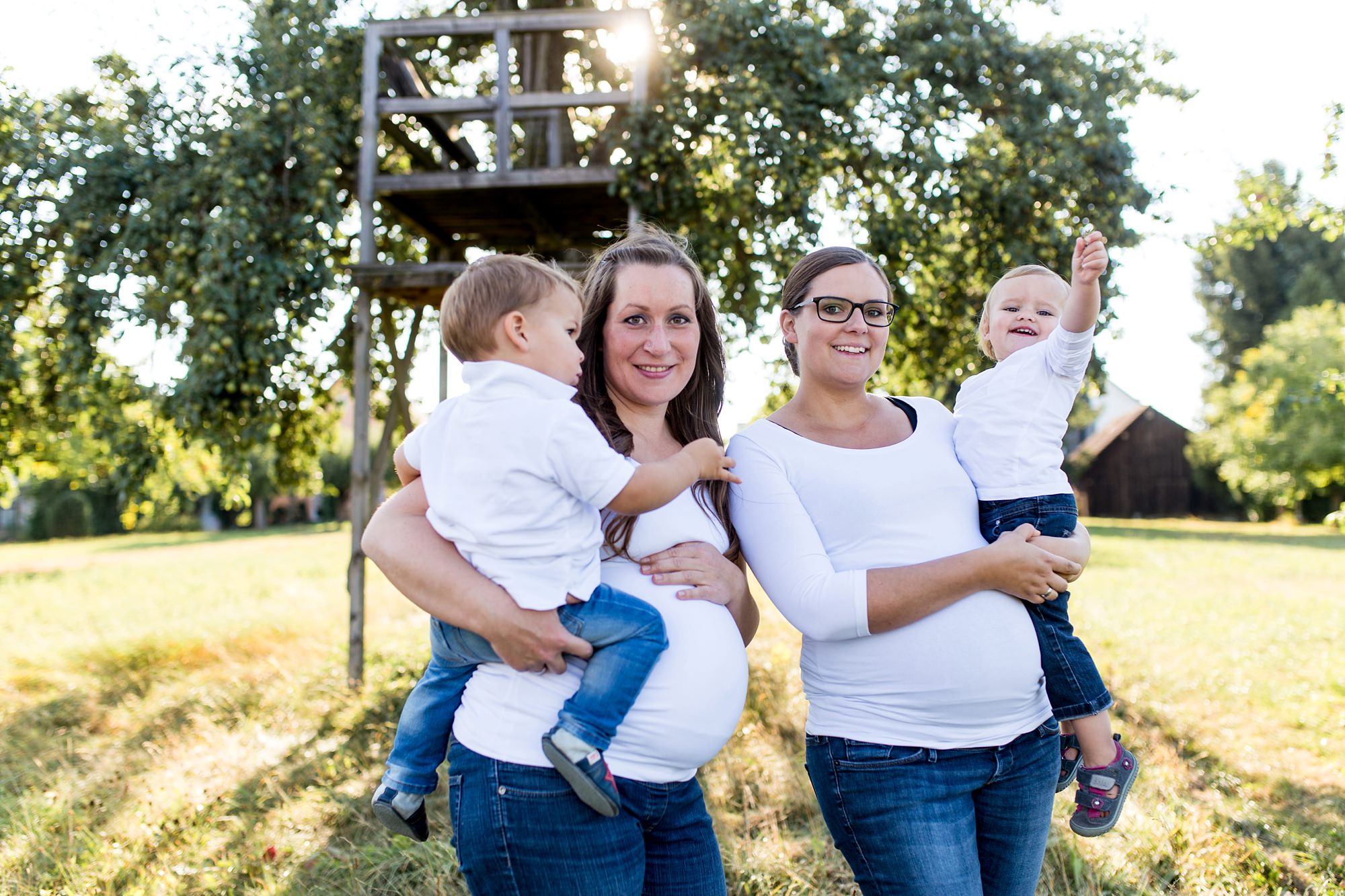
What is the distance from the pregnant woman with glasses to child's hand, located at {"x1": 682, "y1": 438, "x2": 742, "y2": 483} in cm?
14

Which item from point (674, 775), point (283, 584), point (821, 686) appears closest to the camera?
point (674, 775)

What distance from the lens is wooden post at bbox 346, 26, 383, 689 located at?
6723 millimetres

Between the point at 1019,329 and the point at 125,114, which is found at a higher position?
the point at 125,114

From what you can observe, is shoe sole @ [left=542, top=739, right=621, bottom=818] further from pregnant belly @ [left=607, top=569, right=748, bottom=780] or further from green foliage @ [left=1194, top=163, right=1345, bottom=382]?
green foliage @ [left=1194, top=163, right=1345, bottom=382]

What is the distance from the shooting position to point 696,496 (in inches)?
84.0

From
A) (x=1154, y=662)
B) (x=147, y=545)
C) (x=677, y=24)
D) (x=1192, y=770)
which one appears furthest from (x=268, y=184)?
(x=147, y=545)

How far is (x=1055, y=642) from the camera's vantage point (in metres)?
2.16

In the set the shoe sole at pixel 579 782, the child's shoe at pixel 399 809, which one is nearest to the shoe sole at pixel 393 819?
the child's shoe at pixel 399 809

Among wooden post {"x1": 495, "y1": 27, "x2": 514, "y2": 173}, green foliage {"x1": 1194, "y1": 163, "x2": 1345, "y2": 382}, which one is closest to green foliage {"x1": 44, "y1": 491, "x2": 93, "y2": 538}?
wooden post {"x1": 495, "y1": 27, "x2": 514, "y2": 173}

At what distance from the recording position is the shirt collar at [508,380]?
71.4 inches

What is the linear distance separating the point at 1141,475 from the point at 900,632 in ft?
147

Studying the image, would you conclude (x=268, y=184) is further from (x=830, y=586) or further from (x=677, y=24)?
(x=830, y=586)

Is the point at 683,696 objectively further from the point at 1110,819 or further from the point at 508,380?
the point at 1110,819

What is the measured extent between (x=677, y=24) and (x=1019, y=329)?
5037mm
